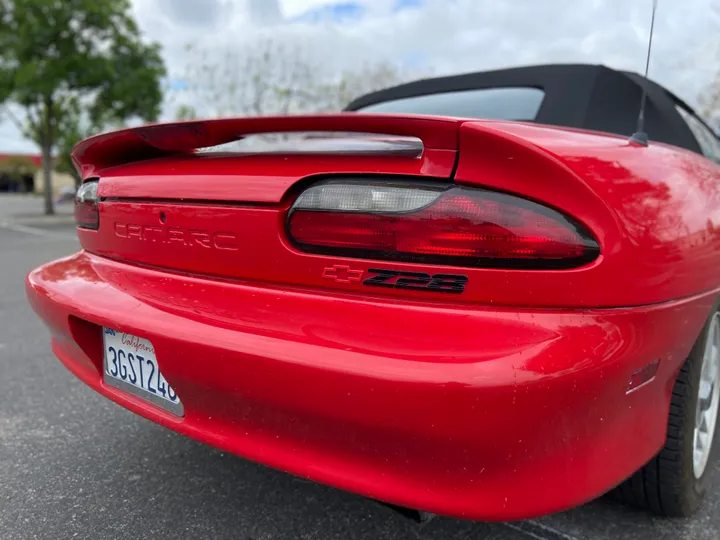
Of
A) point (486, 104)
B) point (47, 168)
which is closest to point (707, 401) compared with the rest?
point (486, 104)

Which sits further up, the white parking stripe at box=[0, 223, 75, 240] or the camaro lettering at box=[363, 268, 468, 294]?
the camaro lettering at box=[363, 268, 468, 294]

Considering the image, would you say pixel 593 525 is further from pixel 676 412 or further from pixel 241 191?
pixel 241 191

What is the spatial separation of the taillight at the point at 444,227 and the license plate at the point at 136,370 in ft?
1.94

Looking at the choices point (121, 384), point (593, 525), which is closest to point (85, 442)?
point (121, 384)

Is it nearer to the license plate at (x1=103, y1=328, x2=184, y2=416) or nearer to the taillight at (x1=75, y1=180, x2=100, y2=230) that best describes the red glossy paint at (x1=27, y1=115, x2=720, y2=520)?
the license plate at (x1=103, y1=328, x2=184, y2=416)

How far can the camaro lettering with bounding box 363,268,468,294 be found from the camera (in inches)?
47.6

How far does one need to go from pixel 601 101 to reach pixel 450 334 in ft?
5.22

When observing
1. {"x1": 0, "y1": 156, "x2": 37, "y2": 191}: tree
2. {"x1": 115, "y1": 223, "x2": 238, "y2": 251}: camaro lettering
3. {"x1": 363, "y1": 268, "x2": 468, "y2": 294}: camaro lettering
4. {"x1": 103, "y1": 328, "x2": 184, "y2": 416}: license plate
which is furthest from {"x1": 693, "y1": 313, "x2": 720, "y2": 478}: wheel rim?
{"x1": 0, "y1": 156, "x2": 37, "y2": 191}: tree

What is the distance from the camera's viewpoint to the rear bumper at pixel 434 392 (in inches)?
43.9

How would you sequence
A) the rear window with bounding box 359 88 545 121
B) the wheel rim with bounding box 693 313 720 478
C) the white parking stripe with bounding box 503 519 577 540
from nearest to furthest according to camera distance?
the white parking stripe with bounding box 503 519 577 540 → the wheel rim with bounding box 693 313 720 478 → the rear window with bounding box 359 88 545 121

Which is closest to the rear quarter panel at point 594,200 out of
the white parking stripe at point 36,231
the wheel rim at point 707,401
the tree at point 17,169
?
the wheel rim at point 707,401

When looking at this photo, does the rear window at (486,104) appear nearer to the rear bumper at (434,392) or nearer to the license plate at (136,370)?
the rear bumper at (434,392)

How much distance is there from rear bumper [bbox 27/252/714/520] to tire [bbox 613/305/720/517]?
0.53 ft

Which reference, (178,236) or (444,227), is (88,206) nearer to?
(178,236)
